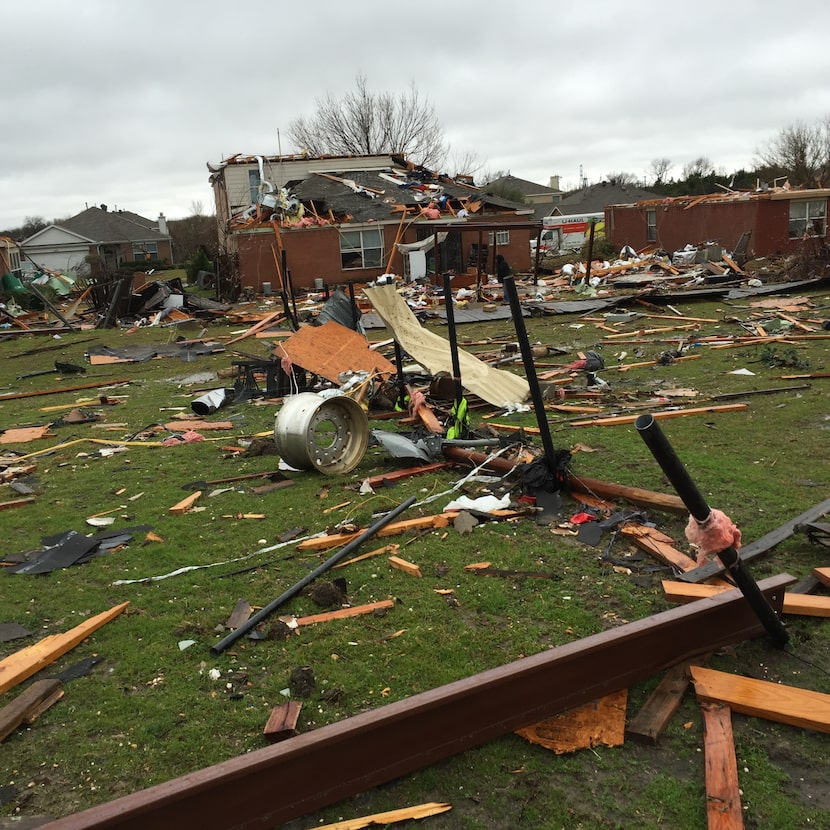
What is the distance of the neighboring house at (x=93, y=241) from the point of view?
69.9 meters

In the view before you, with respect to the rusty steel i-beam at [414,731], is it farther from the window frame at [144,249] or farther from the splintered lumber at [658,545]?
the window frame at [144,249]

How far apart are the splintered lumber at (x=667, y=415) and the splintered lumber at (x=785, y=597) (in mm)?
4760

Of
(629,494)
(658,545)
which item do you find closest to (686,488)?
(658,545)

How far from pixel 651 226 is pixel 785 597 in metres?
37.0

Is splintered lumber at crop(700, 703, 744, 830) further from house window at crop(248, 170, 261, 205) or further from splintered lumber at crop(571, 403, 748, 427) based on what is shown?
house window at crop(248, 170, 261, 205)

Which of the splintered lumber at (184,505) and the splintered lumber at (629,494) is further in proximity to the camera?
the splintered lumber at (184,505)

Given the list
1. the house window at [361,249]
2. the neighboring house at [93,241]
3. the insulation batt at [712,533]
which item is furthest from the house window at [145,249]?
the insulation batt at [712,533]

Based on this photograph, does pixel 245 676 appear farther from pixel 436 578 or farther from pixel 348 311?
pixel 348 311

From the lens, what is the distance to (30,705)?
3.81 m

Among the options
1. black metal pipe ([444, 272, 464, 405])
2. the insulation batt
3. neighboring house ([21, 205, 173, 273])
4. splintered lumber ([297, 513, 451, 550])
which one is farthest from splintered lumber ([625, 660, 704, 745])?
neighboring house ([21, 205, 173, 273])

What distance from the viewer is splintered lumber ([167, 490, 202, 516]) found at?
6.95 meters

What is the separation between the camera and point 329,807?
2.99 m

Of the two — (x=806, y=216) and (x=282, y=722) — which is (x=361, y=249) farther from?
(x=282, y=722)

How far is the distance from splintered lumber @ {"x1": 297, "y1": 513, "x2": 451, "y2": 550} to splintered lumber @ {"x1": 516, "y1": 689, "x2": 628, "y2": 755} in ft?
8.98
